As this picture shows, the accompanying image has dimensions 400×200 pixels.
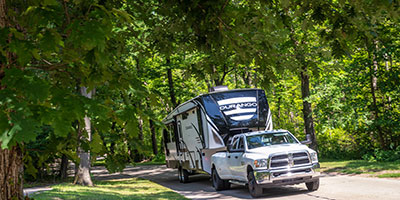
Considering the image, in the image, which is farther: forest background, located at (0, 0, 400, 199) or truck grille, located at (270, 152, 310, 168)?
truck grille, located at (270, 152, 310, 168)

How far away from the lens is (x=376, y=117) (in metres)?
22.7

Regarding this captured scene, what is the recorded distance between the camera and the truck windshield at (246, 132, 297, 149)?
14117mm

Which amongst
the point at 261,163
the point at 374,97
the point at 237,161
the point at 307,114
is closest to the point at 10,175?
the point at 261,163

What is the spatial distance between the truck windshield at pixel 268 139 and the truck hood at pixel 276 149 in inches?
14.3

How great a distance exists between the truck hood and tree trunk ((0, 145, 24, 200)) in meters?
8.22

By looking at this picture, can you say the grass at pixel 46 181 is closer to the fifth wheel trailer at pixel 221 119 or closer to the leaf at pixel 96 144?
the fifth wheel trailer at pixel 221 119

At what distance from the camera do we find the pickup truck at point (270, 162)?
41.8 ft

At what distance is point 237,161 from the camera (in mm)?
14141

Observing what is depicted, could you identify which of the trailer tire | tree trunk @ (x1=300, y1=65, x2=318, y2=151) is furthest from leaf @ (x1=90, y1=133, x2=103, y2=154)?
tree trunk @ (x1=300, y1=65, x2=318, y2=151)

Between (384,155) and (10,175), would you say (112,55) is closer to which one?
(10,175)

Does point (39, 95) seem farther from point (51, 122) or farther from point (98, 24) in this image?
point (98, 24)

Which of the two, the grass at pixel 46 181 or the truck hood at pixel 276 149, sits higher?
the truck hood at pixel 276 149

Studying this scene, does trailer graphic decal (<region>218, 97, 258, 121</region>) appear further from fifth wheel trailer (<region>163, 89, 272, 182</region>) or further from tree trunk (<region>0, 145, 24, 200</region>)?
tree trunk (<region>0, 145, 24, 200</region>)

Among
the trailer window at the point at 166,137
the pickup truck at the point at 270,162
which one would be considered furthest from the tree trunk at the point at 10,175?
the trailer window at the point at 166,137
